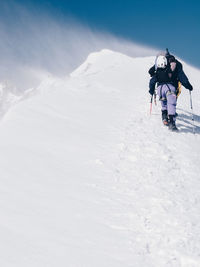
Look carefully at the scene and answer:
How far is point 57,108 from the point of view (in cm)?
1160

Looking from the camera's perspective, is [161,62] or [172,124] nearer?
[172,124]

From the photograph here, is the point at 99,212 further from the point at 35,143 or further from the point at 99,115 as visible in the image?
the point at 99,115

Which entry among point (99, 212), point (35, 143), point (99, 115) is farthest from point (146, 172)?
point (99, 115)

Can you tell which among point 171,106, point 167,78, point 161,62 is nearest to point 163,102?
point 171,106

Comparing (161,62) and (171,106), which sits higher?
(161,62)

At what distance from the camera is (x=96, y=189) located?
20.1 feet

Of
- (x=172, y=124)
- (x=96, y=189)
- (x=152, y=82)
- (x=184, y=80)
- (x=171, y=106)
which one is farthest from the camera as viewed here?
(x=152, y=82)

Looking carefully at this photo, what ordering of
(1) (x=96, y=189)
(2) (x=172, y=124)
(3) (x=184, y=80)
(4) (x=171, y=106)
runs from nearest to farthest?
(1) (x=96, y=189) < (2) (x=172, y=124) < (4) (x=171, y=106) < (3) (x=184, y=80)

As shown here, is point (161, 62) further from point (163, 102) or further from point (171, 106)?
point (171, 106)

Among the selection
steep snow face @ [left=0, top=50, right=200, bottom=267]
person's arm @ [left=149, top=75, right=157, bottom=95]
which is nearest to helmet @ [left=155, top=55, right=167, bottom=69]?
person's arm @ [left=149, top=75, right=157, bottom=95]

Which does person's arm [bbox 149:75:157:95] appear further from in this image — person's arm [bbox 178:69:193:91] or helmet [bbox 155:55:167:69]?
person's arm [bbox 178:69:193:91]

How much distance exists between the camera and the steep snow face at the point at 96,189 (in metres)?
4.28

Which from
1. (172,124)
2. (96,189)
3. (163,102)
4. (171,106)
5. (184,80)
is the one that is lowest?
(96,189)

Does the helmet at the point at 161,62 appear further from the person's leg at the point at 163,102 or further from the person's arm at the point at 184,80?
the person's leg at the point at 163,102
